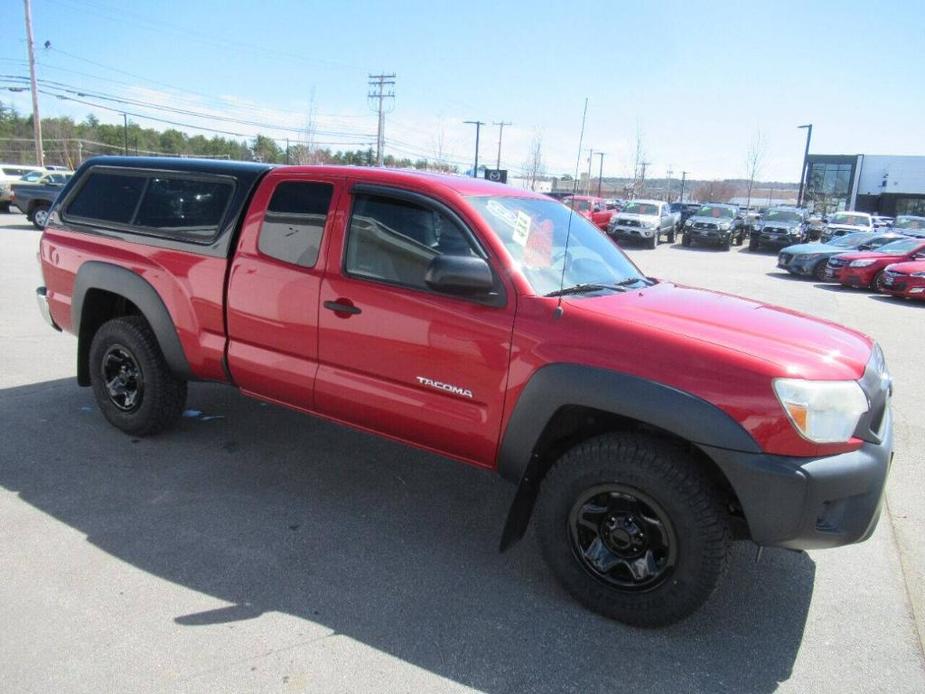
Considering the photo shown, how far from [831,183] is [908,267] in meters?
57.1

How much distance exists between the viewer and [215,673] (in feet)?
8.00

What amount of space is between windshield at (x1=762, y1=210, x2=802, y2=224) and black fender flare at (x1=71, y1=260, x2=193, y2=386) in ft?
87.4

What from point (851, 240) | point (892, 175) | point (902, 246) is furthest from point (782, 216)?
point (892, 175)

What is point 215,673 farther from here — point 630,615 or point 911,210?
point 911,210

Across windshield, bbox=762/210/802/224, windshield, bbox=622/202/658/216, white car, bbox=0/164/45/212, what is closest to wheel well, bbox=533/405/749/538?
windshield, bbox=622/202/658/216

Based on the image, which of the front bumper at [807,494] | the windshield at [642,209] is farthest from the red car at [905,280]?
the front bumper at [807,494]

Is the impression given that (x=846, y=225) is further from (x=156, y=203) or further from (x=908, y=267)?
(x=156, y=203)

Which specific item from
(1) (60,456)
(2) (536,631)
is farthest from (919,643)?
(1) (60,456)

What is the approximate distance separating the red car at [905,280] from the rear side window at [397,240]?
14465mm

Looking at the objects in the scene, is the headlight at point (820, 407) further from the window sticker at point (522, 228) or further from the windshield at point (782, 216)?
the windshield at point (782, 216)

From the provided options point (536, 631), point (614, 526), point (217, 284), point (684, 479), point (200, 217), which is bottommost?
point (536, 631)

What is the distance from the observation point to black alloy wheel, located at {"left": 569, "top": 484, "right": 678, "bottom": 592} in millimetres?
2744

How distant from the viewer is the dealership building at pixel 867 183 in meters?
59.2

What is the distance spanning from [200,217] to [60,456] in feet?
5.77
